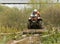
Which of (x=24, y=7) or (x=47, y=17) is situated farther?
(x=24, y=7)

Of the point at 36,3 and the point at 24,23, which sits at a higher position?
the point at 36,3

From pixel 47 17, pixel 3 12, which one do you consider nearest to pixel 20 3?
pixel 3 12

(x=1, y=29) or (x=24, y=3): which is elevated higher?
(x=24, y=3)

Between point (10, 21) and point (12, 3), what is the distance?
1830 mm

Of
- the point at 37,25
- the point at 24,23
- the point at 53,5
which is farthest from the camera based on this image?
the point at 53,5

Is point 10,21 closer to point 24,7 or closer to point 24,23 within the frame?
point 24,23

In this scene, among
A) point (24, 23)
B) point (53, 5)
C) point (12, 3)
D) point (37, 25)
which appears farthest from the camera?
point (12, 3)

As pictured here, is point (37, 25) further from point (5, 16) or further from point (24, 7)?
point (24, 7)

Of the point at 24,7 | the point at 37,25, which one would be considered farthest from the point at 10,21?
the point at 37,25

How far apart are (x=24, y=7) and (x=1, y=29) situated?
12.0ft

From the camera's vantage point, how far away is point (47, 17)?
11.7 meters

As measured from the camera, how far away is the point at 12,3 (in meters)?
13.0

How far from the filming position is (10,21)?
1146 cm

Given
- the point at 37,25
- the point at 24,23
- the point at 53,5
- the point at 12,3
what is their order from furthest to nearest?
1. the point at 12,3
2. the point at 53,5
3. the point at 24,23
4. the point at 37,25
